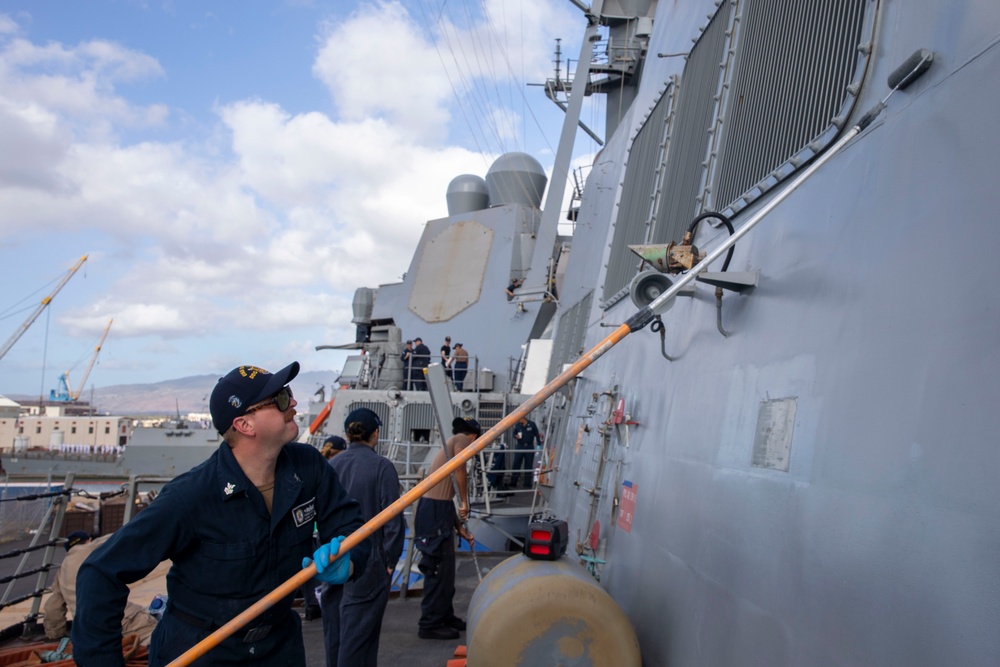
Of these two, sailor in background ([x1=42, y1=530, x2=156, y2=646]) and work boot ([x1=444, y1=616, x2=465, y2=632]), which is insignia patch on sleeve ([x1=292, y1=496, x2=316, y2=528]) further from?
work boot ([x1=444, y1=616, x2=465, y2=632])

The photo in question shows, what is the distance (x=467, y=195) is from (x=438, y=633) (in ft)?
55.7

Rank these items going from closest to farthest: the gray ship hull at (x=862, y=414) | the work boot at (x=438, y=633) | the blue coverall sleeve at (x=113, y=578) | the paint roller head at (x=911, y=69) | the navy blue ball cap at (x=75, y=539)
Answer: the gray ship hull at (x=862, y=414) → the paint roller head at (x=911, y=69) → the blue coverall sleeve at (x=113, y=578) → the navy blue ball cap at (x=75, y=539) → the work boot at (x=438, y=633)

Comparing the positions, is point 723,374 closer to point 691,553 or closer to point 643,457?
point 691,553

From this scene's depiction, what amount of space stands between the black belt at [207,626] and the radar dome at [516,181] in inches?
753

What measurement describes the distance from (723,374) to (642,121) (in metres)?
3.70

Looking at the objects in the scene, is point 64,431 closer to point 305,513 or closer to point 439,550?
point 439,550

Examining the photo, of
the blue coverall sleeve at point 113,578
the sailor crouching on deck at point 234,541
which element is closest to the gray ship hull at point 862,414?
the sailor crouching on deck at point 234,541

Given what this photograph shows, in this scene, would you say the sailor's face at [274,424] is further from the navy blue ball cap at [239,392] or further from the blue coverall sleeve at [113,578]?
the blue coverall sleeve at [113,578]

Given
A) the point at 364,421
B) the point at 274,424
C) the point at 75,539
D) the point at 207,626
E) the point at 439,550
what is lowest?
the point at 75,539

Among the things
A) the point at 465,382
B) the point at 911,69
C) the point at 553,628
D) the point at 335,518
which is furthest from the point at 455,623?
the point at 465,382

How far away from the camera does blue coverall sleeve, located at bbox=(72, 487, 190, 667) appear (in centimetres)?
197

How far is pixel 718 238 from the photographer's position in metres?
3.12

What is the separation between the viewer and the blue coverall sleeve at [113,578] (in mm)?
1966

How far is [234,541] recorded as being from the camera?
226 centimetres
